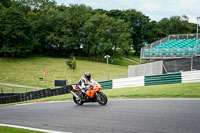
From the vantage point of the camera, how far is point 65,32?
2894 inches

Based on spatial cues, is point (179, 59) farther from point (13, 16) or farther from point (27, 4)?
point (27, 4)

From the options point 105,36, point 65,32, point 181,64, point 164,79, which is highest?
point 65,32

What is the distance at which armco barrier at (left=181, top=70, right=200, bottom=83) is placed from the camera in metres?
17.4

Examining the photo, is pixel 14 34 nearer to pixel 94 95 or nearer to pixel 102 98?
pixel 94 95

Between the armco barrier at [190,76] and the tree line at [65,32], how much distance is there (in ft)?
170

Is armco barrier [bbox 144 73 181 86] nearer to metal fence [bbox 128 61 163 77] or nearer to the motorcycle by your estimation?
metal fence [bbox 128 61 163 77]

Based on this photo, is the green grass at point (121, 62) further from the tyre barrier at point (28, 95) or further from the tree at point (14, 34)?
the tyre barrier at point (28, 95)

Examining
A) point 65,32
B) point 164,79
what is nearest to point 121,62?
point 65,32

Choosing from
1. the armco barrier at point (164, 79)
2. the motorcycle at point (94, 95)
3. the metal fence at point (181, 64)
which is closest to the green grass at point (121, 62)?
the metal fence at point (181, 64)

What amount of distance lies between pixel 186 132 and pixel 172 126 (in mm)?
618

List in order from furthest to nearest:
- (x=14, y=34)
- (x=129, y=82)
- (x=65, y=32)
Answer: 1. (x=65, y=32)
2. (x=14, y=34)
3. (x=129, y=82)

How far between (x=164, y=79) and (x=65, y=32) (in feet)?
191

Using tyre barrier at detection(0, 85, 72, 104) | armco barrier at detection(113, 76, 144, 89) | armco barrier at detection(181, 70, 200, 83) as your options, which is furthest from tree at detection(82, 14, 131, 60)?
armco barrier at detection(181, 70, 200, 83)

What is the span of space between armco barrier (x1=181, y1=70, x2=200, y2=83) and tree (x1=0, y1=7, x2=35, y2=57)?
52.1 meters
